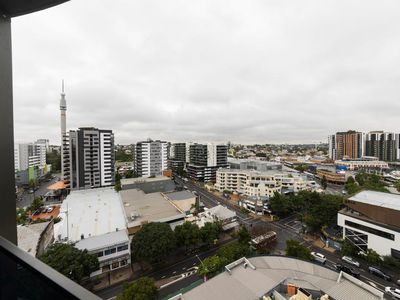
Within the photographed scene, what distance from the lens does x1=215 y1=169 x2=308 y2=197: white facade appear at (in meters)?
16.7

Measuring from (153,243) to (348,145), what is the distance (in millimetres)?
39735

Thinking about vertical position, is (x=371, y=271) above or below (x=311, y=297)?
below

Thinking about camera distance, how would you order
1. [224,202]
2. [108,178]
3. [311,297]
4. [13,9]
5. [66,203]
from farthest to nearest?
[108,178] → [224,202] → [66,203] → [311,297] → [13,9]

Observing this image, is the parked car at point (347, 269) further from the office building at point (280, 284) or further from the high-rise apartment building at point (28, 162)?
the high-rise apartment building at point (28, 162)

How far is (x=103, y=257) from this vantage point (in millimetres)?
7426

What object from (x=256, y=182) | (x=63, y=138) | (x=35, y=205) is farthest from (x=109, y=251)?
(x=63, y=138)

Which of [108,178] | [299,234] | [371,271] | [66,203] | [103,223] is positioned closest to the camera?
[371,271]

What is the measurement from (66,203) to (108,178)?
6189mm

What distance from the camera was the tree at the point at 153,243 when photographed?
7.41 metres

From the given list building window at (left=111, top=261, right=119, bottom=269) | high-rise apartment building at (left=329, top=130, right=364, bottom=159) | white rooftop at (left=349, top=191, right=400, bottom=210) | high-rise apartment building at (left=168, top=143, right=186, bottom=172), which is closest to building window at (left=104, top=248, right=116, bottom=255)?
building window at (left=111, top=261, right=119, bottom=269)

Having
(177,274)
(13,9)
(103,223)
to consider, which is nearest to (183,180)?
(103,223)

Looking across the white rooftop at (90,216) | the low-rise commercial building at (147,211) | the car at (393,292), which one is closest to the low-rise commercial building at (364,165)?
the car at (393,292)

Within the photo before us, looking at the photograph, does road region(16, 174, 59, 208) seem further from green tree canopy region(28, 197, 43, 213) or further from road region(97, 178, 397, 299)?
road region(97, 178, 397, 299)

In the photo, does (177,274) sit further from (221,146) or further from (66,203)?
(221,146)
